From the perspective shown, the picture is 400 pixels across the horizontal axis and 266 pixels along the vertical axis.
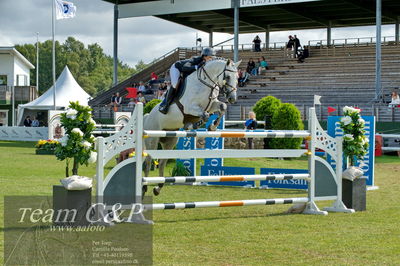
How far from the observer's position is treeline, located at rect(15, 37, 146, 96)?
332 feet

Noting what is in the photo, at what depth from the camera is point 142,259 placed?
558cm

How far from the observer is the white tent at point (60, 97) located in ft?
113

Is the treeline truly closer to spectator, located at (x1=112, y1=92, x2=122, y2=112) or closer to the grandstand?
spectator, located at (x1=112, y1=92, x2=122, y2=112)

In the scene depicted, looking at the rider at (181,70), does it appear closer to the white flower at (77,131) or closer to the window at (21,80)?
the white flower at (77,131)

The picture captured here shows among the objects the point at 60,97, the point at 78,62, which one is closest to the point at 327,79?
the point at 60,97

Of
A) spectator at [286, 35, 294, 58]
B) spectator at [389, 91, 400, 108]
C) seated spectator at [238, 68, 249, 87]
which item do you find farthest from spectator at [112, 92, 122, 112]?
spectator at [389, 91, 400, 108]

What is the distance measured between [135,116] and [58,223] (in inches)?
A: 56.1

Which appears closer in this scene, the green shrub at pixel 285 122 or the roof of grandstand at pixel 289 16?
the green shrub at pixel 285 122

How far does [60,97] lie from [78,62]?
283ft

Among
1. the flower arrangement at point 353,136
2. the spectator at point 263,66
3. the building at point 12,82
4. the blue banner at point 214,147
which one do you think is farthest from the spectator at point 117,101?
the flower arrangement at point 353,136

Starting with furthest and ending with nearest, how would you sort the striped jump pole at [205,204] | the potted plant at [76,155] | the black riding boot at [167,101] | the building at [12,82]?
the building at [12,82] → the black riding boot at [167,101] → the striped jump pole at [205,204] → the potted plant at [76,155]

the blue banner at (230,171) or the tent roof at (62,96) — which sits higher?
the tent roof at (62,96)

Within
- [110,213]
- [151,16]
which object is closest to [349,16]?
[151,16]

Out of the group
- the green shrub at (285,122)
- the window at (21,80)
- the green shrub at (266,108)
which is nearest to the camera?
the green shrub at (285,122)
